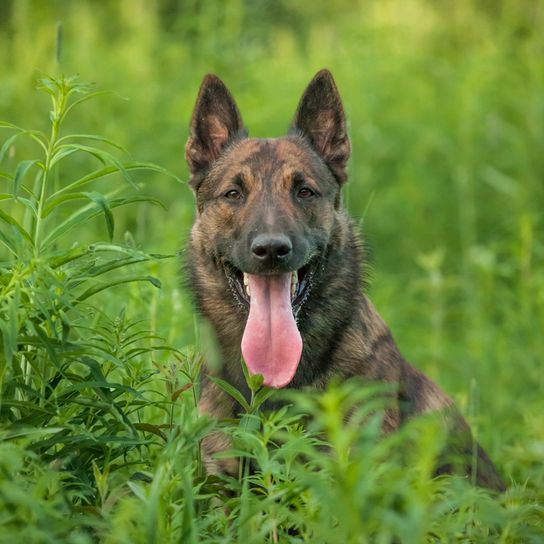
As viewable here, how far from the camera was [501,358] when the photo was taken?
6.52m

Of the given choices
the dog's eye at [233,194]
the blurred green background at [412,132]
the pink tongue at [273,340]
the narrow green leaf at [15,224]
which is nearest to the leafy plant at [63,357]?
the narrow green leaf at [15,224]

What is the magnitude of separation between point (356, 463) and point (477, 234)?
6318 mm

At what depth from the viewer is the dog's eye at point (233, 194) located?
15.1 ft

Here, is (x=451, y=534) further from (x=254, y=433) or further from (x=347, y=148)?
(x=347, y=148)

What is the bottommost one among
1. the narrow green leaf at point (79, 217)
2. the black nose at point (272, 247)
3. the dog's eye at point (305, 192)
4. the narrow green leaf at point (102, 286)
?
the black nose at point (272, 247)

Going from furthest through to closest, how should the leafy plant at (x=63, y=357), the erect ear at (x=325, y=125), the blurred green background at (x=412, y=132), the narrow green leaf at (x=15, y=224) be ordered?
the blurred green background at (x=412, y=132) < the erect ear at (x=325, y=125) < the narrow green leaf at (x=15, y=224) < the leafy plant at (x=63, y=357)

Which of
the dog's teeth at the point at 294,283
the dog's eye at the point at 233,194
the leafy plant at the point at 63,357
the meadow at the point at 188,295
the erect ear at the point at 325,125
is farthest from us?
the erect ear at the point at 325,125

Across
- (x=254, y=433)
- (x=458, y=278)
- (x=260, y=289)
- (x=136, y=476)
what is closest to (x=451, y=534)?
(x=254, y=433)

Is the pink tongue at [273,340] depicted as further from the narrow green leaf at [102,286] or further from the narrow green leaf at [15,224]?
the narrow green leaf at [15,224]

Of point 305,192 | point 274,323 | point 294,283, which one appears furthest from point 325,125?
point 274,323

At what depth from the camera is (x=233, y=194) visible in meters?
4.62

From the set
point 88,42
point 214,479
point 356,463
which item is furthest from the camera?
point 88,42

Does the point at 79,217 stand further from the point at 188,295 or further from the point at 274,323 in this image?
the point at 188,295

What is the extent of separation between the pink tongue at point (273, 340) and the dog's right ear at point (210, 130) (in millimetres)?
892
